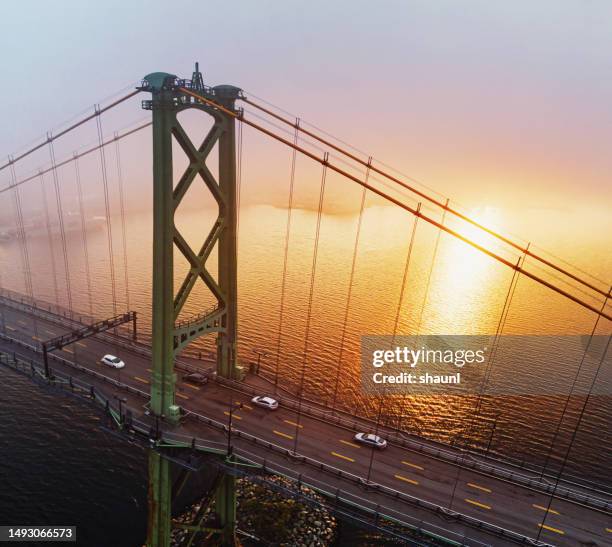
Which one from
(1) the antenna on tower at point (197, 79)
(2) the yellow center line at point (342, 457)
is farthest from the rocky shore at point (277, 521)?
(1) the antenna on tower at point (197, 79)

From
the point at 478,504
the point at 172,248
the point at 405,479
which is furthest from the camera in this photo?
the point at 172,248

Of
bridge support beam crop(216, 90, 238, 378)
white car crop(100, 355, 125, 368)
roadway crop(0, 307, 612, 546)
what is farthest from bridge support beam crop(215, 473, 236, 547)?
white car crop(100, 355, 125, 368)

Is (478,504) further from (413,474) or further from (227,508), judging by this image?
(227,508)

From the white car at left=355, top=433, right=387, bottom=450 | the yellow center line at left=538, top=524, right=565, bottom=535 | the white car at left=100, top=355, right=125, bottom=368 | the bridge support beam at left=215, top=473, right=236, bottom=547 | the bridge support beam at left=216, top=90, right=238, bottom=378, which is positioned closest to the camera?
the yellow center line at left=538, top=524, right=565, bottom=535

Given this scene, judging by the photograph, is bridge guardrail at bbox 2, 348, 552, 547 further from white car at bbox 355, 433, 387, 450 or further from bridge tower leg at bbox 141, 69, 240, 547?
white car at bbox 355, 433, 387, 450

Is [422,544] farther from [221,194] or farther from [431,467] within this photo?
[221,194]

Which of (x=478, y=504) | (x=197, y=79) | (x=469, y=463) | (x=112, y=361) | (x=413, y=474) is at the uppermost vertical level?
(x=197, y=79)

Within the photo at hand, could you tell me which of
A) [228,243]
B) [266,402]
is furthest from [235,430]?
[228,243]
